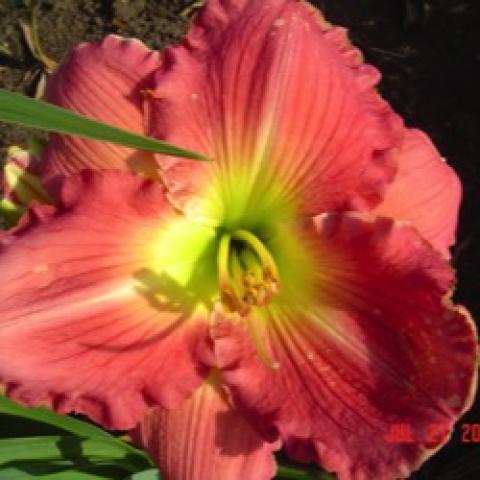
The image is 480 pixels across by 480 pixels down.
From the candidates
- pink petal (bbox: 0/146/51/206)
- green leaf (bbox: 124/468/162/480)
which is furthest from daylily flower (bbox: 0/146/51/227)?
green leaf (bbox: 124/468/162/480)

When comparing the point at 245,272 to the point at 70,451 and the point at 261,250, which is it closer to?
the point at 261,250

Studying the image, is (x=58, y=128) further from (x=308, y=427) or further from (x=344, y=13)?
(x=344, y=13)

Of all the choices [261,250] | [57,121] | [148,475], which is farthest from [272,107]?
[148,475]

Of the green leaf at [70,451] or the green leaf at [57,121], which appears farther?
the green leaf at [70,451]

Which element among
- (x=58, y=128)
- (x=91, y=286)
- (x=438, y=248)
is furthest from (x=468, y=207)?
(x=58, y=128)

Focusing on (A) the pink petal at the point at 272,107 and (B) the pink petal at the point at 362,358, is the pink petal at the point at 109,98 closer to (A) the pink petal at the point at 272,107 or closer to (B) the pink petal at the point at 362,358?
(A) the pink petal at the point at 272,107

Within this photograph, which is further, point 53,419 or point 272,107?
point 53,419

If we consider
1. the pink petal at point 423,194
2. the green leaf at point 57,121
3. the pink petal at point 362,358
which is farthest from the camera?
the pink petal at point 423,194

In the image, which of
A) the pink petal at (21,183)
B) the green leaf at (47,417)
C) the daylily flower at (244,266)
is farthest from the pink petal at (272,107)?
the green leaf at (47,417)
